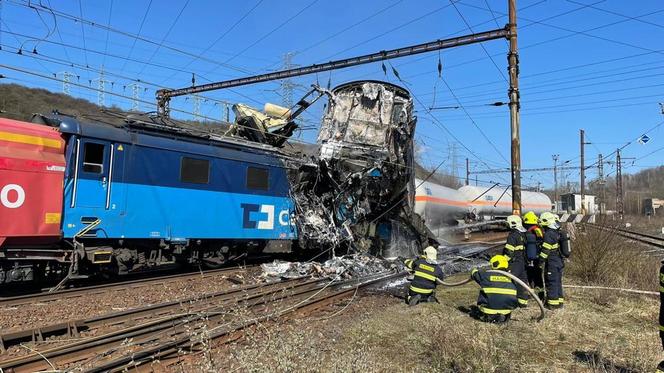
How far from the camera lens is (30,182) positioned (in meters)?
8.86

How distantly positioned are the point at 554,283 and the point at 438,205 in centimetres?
1533

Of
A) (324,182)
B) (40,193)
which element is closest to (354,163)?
(324,182)

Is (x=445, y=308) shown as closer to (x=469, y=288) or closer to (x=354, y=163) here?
(x=469, y=288)

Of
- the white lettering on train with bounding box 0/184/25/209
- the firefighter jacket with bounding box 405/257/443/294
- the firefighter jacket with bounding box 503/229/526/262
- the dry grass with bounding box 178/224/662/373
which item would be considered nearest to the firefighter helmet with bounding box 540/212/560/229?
the firefighter jacket with bounding box 503/229/526/262

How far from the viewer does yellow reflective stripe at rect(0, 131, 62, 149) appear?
8639mm

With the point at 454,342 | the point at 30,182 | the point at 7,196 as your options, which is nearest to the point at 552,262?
the point at 454,342

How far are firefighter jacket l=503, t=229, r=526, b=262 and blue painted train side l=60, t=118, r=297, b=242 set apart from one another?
657 cm

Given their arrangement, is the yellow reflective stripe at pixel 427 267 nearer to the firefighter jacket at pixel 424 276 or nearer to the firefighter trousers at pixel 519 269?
the firefighter jacket at pixel 424 276

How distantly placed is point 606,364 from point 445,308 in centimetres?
354

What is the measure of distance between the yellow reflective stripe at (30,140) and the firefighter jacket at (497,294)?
8.12m

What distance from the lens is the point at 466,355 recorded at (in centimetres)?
554

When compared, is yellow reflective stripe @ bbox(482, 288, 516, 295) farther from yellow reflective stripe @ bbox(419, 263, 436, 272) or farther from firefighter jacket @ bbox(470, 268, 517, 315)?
yellow reflective stripe @ bbox(419, 263, 436, 272)

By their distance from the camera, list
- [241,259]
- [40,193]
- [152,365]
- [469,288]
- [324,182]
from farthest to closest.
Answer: [324,182], [241,259], [469,288], [40,193], [152,365]

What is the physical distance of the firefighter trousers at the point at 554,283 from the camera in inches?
348
